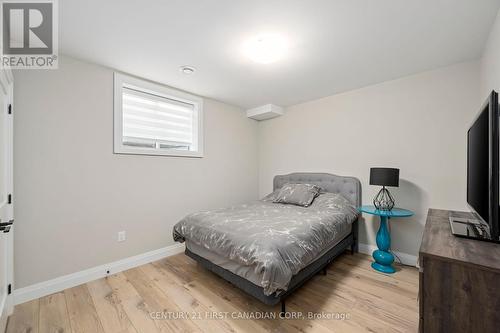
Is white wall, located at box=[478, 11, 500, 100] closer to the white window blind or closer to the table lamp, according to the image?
the table lamp

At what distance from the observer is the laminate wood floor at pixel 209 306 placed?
1617mm

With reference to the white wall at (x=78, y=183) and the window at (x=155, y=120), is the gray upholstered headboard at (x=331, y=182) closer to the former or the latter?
the window at (x=155, y=120)

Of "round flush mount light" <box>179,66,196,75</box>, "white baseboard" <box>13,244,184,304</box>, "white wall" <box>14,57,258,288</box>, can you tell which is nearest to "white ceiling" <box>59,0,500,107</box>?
"round flush mount light" <box>179,66,196,75</box>

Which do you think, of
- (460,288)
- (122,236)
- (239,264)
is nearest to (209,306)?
(239,264)

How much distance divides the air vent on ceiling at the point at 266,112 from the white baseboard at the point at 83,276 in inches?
108

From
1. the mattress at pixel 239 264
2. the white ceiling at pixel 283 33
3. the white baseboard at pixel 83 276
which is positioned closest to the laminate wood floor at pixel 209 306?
the white baseboard at pixel 83 276

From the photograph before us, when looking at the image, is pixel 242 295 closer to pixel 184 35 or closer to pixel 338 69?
pixel 184 35

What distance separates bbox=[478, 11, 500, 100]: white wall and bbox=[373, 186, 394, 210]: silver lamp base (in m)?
1.37

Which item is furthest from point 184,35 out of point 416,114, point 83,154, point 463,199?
point 463,199

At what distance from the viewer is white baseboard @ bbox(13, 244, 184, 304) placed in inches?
75.7

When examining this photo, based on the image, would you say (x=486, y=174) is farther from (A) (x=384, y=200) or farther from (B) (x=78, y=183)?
(B) (x=78, y=183)

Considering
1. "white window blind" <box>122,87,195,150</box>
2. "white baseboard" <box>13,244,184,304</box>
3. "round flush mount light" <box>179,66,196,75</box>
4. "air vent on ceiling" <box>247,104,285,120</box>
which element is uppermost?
"round flush mount light" <box>179,66,196,75</box>

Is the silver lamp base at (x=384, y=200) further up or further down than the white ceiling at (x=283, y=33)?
further down

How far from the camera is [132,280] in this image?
2.30 m
